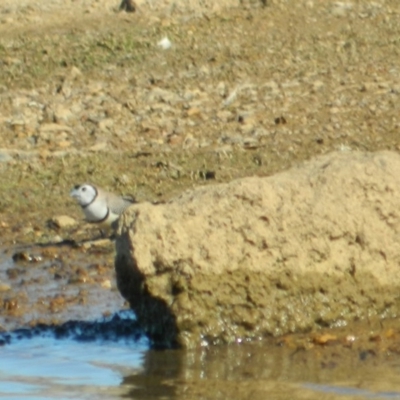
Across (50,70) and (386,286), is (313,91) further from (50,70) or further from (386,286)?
(386,286)

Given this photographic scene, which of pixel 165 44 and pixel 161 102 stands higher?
pixel 165 44

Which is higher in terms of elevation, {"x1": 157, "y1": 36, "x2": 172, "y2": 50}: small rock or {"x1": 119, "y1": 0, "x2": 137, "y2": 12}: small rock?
{"x1": 119, "y1": 0, "x2": 137, "y2": 12}: small rock

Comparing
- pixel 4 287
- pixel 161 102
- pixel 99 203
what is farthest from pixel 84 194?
pixel 161 102

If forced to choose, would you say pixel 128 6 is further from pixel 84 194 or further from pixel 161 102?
pixel 84 194

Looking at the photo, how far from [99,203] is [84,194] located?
36cm

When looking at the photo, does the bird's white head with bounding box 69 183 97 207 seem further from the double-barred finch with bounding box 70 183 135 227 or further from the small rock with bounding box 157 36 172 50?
the small rock with bounding box 157 36 172 50

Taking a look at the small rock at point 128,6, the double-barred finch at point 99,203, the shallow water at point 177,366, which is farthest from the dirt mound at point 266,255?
the small rock at point 128,6

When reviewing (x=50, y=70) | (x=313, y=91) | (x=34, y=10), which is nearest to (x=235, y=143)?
(x=313, y=91)

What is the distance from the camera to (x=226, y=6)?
1641 cm

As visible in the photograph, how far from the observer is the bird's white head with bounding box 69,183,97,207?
9898 millimetres

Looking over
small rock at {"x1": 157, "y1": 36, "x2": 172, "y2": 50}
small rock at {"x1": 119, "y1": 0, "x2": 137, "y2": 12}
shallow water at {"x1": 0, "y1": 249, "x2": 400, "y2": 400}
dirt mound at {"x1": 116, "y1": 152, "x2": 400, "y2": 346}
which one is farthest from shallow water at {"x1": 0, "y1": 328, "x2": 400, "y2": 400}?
small rock at {"x1": 119, "y1": 0, "x2": 137, "y2": 12}

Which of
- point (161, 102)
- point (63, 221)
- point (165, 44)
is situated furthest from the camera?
point (165, 44)

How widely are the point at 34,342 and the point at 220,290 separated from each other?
3.95 feet

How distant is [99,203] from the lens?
9.77m
